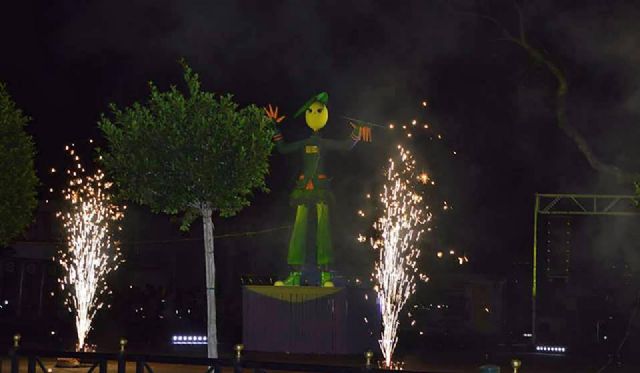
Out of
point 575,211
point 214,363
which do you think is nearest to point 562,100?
point 575,211

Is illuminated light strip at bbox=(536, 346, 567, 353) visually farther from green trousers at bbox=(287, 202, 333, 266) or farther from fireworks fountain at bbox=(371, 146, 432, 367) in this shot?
green trousers at bbox=(287, 202, 333, 266)

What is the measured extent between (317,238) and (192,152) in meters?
6.81

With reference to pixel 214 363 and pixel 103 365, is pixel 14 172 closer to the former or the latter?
pixel 103 365

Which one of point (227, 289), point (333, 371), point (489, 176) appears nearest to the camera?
point (333, 371)

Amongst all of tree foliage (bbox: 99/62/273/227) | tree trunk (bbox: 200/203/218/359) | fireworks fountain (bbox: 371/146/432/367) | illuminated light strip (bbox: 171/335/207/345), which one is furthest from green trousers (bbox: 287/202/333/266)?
tree trunk (bbox: 200/203/218/359)

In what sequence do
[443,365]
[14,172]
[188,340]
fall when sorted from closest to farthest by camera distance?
[443,365]
[14,172]
[188,340]

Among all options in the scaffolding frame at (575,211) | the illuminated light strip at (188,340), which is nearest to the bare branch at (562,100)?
the scaffolding frame at (575,211)

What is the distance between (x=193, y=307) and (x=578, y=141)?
1246 cm

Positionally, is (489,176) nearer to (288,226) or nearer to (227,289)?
(288,226)

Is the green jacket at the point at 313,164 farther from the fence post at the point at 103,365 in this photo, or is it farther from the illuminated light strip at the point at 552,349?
the fence post at the point at 103,365

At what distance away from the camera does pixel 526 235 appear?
1387 inches

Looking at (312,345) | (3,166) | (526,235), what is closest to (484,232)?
(526,235)

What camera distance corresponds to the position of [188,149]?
19188mm

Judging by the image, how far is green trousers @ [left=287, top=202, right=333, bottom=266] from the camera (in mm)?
25266
